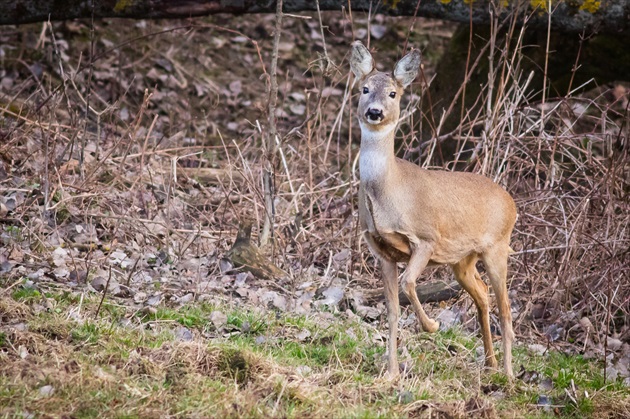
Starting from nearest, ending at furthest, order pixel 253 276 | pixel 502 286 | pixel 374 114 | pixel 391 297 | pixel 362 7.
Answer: pixel 374 114
pixel 391 297
pixel 502 286
pixel 253 276
pixel 362 7

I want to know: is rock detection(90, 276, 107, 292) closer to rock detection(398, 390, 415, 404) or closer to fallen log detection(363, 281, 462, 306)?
fallen log detection(363, 281, 462, 306)

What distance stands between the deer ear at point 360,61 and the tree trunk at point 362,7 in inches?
95.0

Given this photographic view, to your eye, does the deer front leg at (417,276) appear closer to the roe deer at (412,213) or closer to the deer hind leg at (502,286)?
the roe deer at (412,213)

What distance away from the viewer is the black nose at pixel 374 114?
5.70 m

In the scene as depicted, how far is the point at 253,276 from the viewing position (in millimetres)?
7520

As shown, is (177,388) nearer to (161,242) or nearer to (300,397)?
(300,397)

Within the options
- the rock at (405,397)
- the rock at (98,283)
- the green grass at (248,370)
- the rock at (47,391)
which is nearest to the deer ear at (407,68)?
the green grass at (248,370)

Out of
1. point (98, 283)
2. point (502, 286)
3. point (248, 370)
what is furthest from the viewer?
point (98, 283)

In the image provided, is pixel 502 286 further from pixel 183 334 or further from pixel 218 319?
pixel 183 334

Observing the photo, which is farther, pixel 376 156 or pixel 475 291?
→ pixel 475 291

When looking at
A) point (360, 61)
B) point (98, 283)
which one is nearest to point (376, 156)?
point (360, 61)

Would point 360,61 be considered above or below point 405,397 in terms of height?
above

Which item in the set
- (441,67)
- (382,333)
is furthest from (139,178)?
(441,67)

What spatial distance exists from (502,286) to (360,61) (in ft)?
5.48
